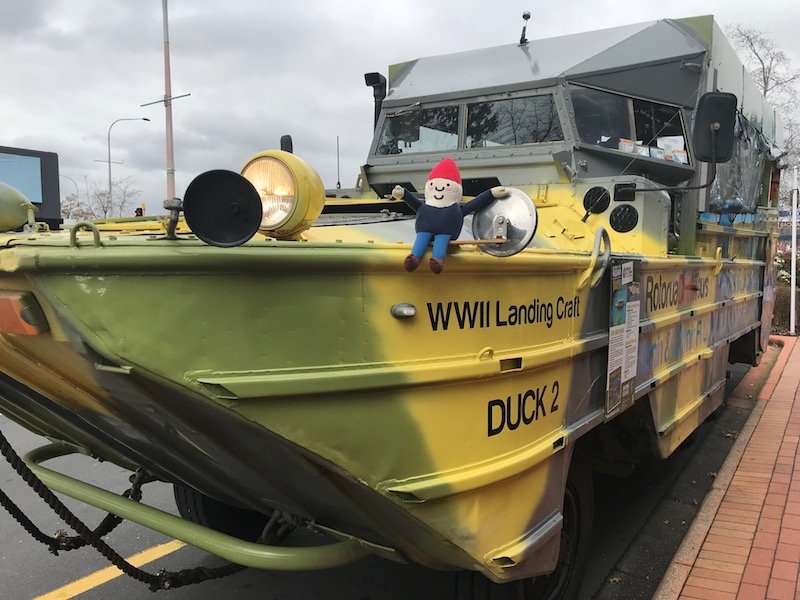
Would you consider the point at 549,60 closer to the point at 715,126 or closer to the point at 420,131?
the point at 420,131

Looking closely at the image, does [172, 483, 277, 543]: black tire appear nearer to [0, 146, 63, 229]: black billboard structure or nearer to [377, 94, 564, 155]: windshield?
[0, 146, 63, 229]: black billboard structure

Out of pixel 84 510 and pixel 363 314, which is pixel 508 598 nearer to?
pixel 363 314

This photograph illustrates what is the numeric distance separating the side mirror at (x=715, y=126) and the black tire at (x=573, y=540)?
135cm

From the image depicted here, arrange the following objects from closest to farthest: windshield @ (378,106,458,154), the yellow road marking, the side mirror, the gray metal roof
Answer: the side mirror → the yellow road marking → the gray metal roof → windshield @ (378,106,458,154)

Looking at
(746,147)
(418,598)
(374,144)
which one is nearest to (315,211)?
(418,598)

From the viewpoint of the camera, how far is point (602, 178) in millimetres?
3441

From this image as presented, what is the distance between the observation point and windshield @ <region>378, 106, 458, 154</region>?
4.29 meters

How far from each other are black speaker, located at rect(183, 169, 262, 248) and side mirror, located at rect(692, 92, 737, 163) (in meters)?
2.14

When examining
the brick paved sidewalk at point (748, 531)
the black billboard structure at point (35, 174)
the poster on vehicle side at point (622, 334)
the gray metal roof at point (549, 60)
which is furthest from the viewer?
the black billboard structure at point (35, 174)

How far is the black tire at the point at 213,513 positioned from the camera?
3227mm

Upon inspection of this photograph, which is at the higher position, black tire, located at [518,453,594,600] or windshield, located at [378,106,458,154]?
windshield, located at [378,106,458,154]

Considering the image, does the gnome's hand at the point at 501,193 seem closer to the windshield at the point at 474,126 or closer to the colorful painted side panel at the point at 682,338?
the colorful painted side panel at the point at 682,338

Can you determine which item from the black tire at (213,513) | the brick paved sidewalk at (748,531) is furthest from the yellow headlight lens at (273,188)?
the brick paved sidewalk at (748,531)

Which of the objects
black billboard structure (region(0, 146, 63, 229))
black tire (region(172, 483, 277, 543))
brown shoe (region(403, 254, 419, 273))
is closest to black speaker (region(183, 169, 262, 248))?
brown shoe (region(403, 254, 419, 273))
